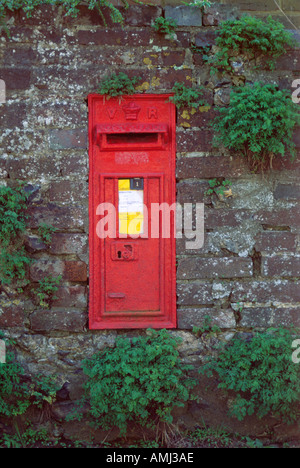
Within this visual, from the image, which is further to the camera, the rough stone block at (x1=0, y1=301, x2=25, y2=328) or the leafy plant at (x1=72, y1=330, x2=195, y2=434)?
the rough stone block at (x1=0, y1=301, x2=25, y2=328)

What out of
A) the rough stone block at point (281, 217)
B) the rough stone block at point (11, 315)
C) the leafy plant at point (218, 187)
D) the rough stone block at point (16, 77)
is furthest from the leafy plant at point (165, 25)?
the rough stone block at point (11, 315)

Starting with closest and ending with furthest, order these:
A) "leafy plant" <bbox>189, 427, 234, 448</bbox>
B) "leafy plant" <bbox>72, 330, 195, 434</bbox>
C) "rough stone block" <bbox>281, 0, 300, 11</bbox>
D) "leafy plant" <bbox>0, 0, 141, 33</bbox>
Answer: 1. "leafy plant" <bbox>72, 330, 195, 434</bbox>
2. "leafy plant" <bbox>189, 427, 234, 448</bbox>
3. "leafy plant" <bbox>0, 0, 141, 33</bbox>
4. "rough stone block" <bbox>281, 0, 300, 11</bbox>

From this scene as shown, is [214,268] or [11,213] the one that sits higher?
[11,213]

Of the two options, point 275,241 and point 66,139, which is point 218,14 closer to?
point 66,139

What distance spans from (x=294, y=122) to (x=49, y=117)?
1.95m

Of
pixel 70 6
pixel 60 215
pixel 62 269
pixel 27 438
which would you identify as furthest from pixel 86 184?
pixel 27 438

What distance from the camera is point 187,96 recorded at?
3.62 metres

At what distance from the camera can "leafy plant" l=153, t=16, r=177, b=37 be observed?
3.59 metres

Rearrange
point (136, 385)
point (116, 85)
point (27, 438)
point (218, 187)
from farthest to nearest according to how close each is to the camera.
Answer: point (218, 187) → point (116, 85) → point (27, 438) → point (136, 385)

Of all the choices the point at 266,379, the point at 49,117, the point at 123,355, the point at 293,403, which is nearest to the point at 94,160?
the point at 49,117

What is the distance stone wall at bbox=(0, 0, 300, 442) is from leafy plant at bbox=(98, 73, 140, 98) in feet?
0.28

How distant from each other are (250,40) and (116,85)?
113 cm

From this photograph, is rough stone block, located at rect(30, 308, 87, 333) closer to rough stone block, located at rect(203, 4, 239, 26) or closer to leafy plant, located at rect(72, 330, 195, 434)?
leafy plant, located at rect(72, 330, 195, 434)

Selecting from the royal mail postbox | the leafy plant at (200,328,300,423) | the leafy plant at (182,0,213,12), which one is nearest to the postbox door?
the royal mail postbox
